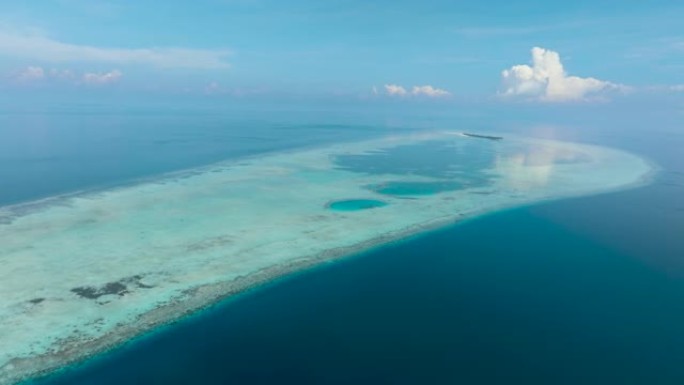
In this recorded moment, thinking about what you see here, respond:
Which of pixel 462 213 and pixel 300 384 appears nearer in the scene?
pixel 300 384

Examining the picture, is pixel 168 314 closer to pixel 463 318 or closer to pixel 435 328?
pixel 435 328

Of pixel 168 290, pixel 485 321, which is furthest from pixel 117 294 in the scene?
pixel 485 321

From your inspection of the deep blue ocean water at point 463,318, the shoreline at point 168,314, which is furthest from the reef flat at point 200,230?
the deep blue ocean water at point 463,318

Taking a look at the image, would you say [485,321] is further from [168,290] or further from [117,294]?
[117,294]

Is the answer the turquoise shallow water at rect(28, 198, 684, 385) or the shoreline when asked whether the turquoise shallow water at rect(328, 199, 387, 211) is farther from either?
the turquoise shallow water at rect(28, 198, 684, 385)

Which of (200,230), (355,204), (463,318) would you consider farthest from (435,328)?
(355,204)

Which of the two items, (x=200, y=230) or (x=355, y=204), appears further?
(x=355, y=204)
